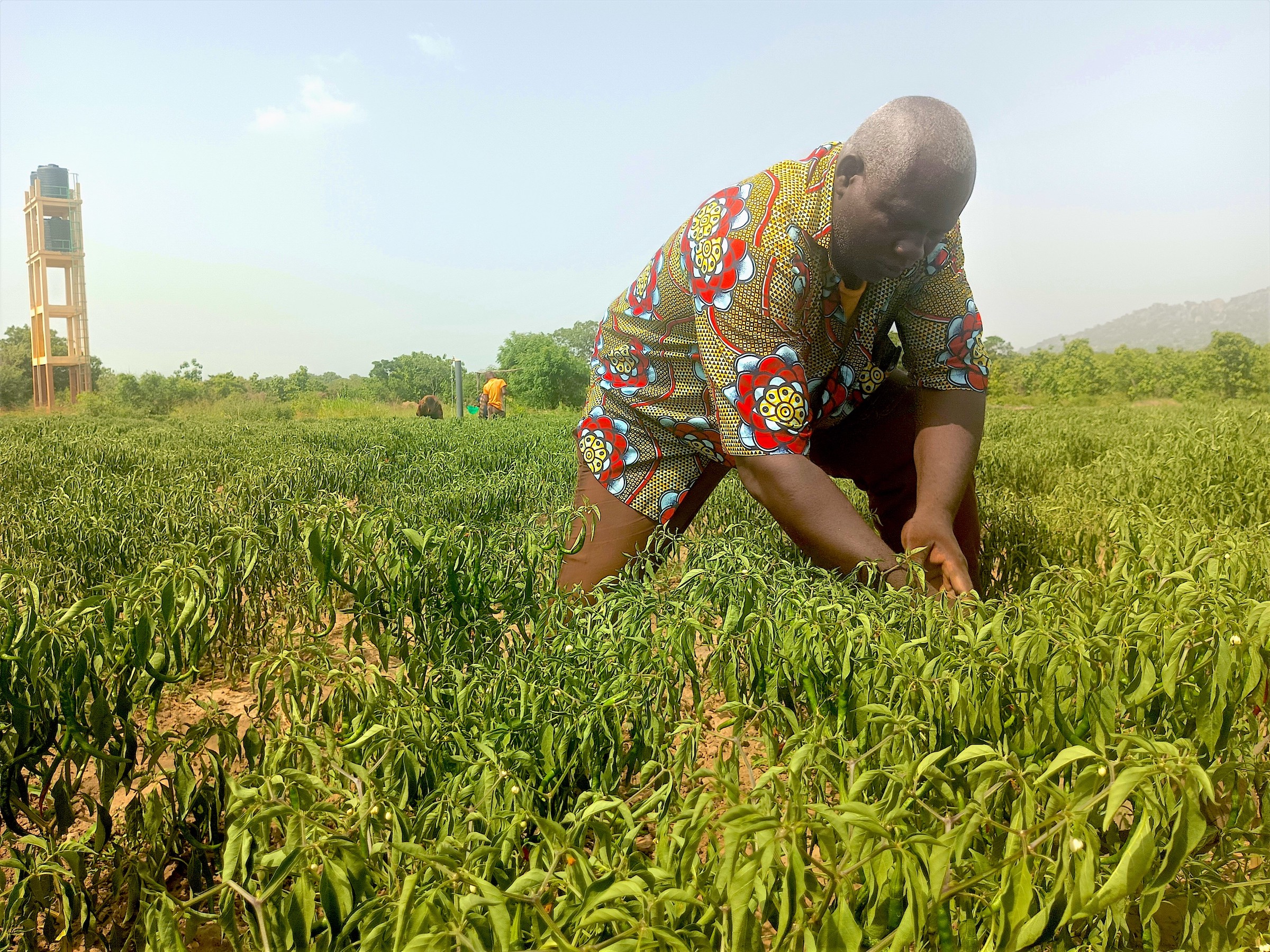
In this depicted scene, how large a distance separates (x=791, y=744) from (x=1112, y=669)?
0.47 meters

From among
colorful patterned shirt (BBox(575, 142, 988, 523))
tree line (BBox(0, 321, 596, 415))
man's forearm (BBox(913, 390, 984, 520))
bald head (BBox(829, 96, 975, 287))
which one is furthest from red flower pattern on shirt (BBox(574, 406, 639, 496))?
tree line (BBox(0, 321, 596, 415))

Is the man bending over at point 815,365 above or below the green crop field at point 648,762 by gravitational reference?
above

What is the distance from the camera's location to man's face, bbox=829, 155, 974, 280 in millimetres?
1843

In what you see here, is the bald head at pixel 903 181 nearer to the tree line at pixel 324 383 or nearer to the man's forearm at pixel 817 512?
the man's forearm at pixel 817 512

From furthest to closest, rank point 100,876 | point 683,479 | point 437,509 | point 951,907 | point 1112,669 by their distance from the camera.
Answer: point 437,509 < point 683,479 < point 100,876 < point 1112,669 < point 951,907

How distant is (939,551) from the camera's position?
2.01 m

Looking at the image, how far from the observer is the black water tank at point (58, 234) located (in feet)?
152

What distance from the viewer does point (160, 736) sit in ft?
4.25

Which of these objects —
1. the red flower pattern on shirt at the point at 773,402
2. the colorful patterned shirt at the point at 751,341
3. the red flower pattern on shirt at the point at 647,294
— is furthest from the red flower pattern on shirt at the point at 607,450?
the red flower pattern on shirt at the point at 773,402

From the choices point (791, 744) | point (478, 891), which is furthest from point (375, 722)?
point (791, 744)

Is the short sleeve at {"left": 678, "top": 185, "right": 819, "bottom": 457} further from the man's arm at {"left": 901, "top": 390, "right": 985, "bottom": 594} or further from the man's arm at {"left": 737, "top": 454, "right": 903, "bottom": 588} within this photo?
the man's arm at {"left": 901, "top": 390, "right": 985, "bottom": 594}

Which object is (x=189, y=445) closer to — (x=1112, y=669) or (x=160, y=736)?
(x=160, y=736)

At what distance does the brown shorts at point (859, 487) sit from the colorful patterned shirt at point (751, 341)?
8cm

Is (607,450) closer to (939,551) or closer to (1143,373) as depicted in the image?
(939,551)
